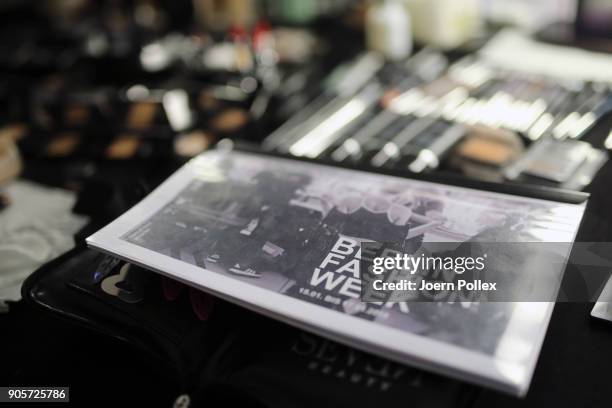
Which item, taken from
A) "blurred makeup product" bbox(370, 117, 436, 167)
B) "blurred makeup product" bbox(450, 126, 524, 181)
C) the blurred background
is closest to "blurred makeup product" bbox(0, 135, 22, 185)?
the blurred background

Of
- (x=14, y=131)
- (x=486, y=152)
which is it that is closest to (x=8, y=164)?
(x=14, y=131)

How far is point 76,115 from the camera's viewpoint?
921 mm

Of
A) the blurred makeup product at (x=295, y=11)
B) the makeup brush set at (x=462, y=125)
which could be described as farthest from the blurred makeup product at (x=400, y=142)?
the blurred makeup product at (x=295, y=11)

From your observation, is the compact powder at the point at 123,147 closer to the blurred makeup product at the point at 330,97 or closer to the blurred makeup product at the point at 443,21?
the blurred makeup product at the point at 330,97

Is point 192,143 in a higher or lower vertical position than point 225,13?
lower

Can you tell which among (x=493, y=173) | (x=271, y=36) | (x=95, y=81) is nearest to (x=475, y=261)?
(x=493, y=173)

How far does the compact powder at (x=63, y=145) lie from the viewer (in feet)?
2.86

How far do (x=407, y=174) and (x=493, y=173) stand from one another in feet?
0.50

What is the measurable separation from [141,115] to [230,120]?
137mm

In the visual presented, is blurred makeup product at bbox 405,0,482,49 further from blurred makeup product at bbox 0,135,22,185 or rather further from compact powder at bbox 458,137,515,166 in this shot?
blurred makeup product at bbox 0,135,22,185

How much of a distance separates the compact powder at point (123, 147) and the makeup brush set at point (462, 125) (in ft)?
0.64

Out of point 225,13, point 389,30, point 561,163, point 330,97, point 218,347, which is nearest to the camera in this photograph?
point 218,347

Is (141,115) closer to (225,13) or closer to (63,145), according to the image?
(63,145)

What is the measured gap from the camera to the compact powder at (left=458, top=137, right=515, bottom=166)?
69cm
